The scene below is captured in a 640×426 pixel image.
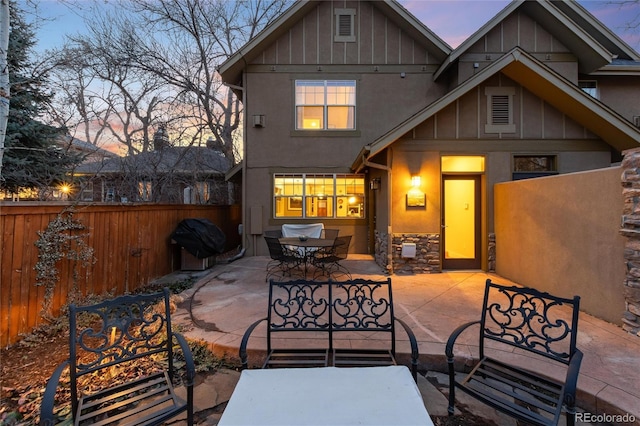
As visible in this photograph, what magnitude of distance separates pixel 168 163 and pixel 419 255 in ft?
35.6

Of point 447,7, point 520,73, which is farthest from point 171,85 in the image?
point 520,73

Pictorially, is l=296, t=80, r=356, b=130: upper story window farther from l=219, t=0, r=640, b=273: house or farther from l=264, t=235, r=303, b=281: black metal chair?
l=264, t=235, r=303, b=281: black metal chair

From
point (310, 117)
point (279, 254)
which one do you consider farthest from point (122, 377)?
point (310, 117)

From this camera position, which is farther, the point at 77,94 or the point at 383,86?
the point at 383,86

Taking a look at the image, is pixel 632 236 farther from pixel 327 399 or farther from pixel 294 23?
pixel 294 23

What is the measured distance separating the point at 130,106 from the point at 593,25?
1657cm

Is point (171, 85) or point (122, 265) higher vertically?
point (171, 85)

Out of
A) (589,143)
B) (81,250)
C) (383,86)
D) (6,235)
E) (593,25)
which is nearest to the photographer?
(6,235)

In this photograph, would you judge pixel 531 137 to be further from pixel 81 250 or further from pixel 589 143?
pixel 81 250

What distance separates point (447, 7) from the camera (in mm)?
9117

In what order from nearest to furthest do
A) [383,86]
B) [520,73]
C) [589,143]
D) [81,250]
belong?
[81,250] < [520,73] < [589,143] < [383,86]

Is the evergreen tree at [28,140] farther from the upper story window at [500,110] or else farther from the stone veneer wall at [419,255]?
the upper story window at [500,110]

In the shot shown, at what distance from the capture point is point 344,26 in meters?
9.02

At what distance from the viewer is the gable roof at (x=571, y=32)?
7652 millimetres
